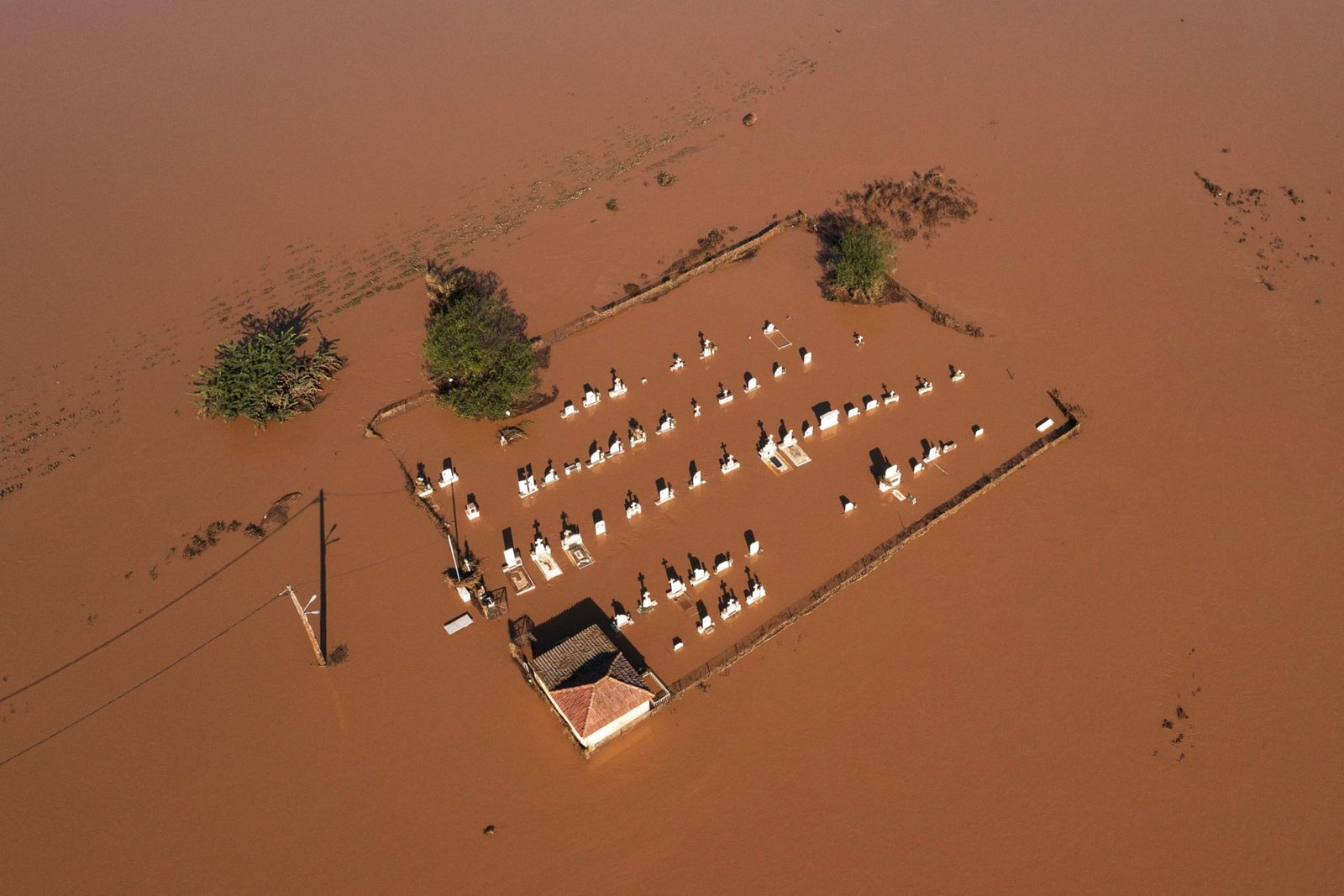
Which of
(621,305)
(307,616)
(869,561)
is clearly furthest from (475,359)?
(869,561)

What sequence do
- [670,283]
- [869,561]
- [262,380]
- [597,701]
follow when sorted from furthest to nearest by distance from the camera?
1. [670,283]
2. [262,380]
3. [869,561]
4. [597,701]

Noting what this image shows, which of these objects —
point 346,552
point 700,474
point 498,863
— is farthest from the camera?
point 700,474

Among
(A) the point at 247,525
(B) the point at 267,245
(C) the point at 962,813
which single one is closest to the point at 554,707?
(C) the point at 962,813

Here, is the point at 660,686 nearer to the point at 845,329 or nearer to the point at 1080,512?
the point at 1080,512

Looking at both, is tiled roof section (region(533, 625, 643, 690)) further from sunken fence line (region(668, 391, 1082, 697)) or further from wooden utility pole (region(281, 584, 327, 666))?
wooden utility pole (region(281, 584, 327, 666))

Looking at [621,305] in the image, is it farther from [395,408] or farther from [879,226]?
[879,226]

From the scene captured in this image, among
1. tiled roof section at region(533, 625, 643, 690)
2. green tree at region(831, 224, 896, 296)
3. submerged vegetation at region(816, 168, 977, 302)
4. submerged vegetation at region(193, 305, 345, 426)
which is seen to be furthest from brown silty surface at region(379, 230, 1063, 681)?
submerged vegetation at region(193, 305, 345, 426)

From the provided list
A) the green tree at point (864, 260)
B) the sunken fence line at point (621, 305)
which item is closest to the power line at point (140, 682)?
the sunken fence line at point (621, 305)

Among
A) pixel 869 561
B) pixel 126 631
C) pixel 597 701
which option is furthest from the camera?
pixel 869 561
